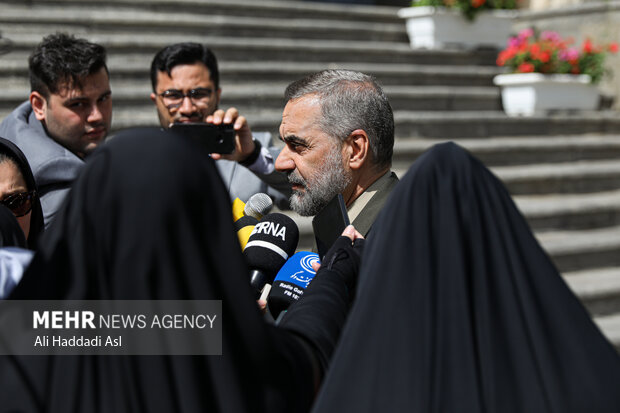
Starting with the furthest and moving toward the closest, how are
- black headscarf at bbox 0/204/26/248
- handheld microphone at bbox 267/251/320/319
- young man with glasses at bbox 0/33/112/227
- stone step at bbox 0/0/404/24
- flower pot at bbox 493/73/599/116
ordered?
flower pot at bbox 493/73/599/116 → stone step at bbox 0/0/404/24 → young man with glasses at bbox 0/33/112/227 → handheld microphone at bbox 267/251/320/319 → black headscarf at bbox 0/204/26/248

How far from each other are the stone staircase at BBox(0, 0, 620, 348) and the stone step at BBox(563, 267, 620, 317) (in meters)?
0.01

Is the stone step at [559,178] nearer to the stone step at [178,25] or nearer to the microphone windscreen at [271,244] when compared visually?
the stone step at [178,25]

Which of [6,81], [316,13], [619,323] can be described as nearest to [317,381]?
[619,323]

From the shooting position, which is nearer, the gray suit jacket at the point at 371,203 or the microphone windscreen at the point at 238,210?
the gray suit jacket at the point at 371,203

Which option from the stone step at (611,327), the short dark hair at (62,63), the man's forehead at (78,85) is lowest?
the stone step at (611,327)

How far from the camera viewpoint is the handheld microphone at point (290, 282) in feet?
6.11

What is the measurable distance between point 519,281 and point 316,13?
6.89m

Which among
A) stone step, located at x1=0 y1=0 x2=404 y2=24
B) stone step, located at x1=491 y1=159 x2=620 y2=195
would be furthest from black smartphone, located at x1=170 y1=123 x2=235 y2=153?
stone step, located at x1=0 y1=0 x2=404 y2=24

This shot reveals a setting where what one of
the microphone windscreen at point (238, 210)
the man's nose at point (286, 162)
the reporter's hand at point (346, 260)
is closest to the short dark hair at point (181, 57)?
the microphone windscreen at point (238, 210)

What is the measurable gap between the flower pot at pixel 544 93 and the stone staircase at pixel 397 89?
0.59 ft

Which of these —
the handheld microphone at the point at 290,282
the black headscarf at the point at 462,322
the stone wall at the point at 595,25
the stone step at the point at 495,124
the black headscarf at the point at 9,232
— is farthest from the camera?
the stone wall at the point at 595,25

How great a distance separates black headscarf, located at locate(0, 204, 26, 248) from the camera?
1.54 m

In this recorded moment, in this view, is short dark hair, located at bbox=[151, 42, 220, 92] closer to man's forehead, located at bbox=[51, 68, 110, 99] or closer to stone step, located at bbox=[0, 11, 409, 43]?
man's forehead, located at bbox=[51, 68, 110, 99]

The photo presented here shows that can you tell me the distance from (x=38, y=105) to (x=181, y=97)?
777mm
